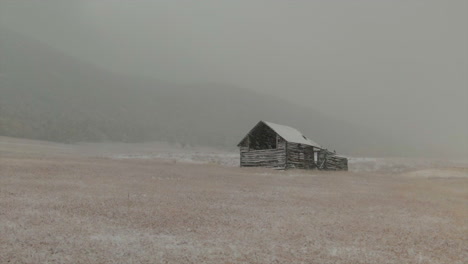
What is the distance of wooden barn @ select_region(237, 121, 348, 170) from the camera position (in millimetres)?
39938

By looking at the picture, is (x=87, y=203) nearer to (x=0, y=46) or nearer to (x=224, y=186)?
(x=224, y=186)

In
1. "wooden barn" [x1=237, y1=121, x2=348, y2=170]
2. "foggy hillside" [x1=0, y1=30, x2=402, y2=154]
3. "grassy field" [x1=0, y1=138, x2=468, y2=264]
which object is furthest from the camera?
"foggy hillside" [x1=0, y1=30, x2=402, y2=154]

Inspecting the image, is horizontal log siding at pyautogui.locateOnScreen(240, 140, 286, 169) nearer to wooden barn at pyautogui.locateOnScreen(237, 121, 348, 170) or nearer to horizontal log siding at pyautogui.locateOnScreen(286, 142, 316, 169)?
wooden barn at pyautogui.locateOnScreen(237, 121, 348, 170)

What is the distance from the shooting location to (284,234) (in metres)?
9.96

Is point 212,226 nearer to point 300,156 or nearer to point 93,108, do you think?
point 300,156

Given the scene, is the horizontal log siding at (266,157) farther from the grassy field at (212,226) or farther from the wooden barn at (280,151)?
the grassy field at (212,226)

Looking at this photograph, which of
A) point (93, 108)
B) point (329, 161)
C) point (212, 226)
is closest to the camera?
point (212, 226)

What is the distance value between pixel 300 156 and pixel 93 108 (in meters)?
114

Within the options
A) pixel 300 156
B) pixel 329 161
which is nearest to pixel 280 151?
pixel 300 156

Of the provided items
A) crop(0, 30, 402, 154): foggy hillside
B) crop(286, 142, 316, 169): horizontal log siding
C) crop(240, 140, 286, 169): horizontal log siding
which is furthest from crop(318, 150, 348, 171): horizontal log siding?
crop(0, 30, 402, 154): foggy hillside

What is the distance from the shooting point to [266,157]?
135 ft

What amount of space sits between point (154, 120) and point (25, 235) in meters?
145

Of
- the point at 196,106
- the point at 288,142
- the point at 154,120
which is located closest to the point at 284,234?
the point at 288,142

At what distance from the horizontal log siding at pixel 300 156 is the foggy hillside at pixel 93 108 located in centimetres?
7388
